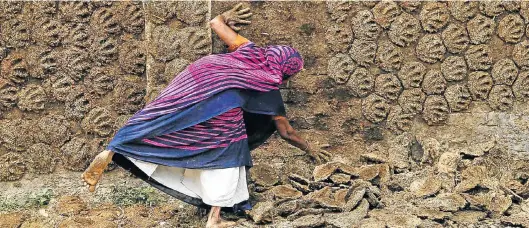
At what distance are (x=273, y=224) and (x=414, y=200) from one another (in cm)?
86

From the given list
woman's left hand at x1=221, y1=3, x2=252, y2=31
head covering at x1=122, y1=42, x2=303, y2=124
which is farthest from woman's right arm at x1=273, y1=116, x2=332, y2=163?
woman's left hand at x1=221, y1=3, x2=252, y2=31

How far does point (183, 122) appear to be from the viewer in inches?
180

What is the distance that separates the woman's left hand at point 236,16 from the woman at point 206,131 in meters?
0.23

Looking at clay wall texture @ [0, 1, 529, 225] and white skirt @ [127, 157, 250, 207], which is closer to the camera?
white skirt @ [127, 157, 250, 207]

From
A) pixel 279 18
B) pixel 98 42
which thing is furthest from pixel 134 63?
pixel 279 18

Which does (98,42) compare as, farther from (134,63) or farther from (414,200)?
(414,200)

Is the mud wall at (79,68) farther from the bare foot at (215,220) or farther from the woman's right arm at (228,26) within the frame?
the bare foot at (215,220)

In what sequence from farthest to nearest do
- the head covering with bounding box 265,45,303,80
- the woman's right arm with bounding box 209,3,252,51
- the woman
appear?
the woman's right arm with bounding box 209,3,252,51, the head covering with bounding box 265,45,303,80, the woman

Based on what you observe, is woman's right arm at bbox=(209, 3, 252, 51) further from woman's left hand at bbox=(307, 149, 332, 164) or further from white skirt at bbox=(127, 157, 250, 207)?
woman's left hand at bbox=(307, 149, 332, 164)

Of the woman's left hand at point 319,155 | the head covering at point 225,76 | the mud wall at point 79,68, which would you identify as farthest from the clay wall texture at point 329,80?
the head covering at point 225,76

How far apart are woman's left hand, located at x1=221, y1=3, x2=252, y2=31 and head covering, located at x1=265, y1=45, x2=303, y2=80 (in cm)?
29

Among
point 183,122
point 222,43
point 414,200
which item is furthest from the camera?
point 222,43

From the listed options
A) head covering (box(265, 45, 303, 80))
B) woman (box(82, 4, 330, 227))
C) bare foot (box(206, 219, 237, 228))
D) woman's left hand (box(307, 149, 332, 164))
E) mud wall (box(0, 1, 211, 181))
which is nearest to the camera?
woman (box(82, 4, 330, 227))

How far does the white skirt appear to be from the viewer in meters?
4.64
